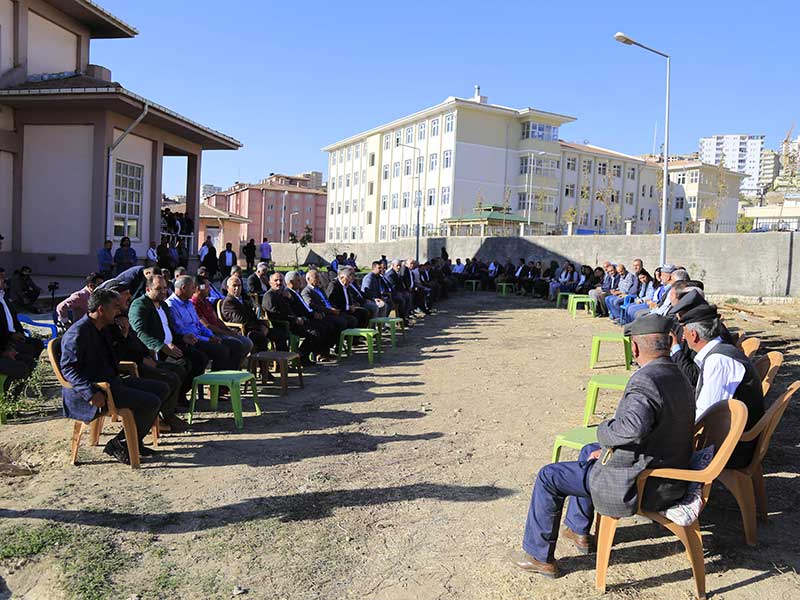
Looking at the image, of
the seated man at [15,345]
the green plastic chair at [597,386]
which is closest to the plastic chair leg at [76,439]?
the seated man at [15,345]

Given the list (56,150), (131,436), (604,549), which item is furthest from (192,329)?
(56,150)

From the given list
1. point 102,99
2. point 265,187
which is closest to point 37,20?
point 102,99

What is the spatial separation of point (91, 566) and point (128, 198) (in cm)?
1569

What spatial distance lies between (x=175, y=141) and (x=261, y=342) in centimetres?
1310

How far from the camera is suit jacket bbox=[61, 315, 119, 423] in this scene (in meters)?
4.96

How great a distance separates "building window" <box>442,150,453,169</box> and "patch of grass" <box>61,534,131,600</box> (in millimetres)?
50320

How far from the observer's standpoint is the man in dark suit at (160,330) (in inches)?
252

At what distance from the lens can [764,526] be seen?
166 inches

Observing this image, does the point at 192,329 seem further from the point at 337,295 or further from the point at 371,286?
the point at 371,286

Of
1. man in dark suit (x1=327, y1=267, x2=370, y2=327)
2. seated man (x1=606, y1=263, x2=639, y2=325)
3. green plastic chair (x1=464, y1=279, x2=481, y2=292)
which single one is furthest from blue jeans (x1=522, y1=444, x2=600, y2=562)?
green plastic chair (x1=464, y1=279, x2=481, y2=292)

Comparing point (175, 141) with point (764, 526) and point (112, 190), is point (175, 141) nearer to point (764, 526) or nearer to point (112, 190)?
point (112, 190)

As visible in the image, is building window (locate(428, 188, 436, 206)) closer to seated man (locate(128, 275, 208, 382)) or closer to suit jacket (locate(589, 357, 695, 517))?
seated man (locate(128, 275, 208, 382))

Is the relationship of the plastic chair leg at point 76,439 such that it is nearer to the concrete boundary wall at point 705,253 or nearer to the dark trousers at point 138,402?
the dark trousers at point 138,402

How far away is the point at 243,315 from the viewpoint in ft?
28.5
